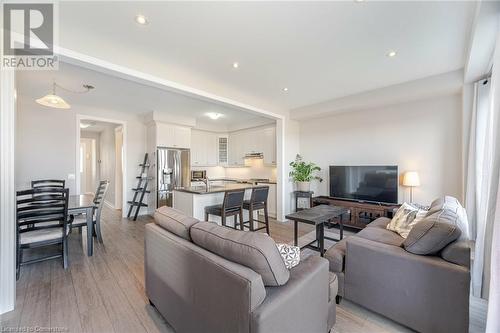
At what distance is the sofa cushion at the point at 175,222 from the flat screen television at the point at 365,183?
373 cm

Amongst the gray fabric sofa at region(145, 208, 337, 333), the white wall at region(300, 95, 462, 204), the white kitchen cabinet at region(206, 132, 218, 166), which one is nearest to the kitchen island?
the gray fabric sofa at region(145, 208, 337, 333)

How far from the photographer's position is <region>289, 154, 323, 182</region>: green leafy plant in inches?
199

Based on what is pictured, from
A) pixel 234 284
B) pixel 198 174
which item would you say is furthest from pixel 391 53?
pixel 198 174

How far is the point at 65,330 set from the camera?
5.70ft

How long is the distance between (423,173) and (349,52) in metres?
2.73

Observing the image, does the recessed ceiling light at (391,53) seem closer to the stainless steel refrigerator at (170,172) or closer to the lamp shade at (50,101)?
the lamp shade at (50,101)

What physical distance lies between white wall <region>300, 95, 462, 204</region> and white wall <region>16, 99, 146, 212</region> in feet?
18.0

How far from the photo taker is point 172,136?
568cm

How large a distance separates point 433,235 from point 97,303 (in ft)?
9.90

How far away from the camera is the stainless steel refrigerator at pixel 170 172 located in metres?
5.41

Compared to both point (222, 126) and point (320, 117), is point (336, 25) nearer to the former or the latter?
point (320, 117)

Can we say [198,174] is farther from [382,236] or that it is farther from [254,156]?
[382,236]

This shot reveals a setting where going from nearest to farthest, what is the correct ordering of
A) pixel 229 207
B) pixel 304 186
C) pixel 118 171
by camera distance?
pixel 229 207 < pixel 304 186 < pixel 118 171

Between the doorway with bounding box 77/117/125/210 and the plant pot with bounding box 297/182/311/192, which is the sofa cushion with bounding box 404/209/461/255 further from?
the doorway with bounding box 77/117/125/210
